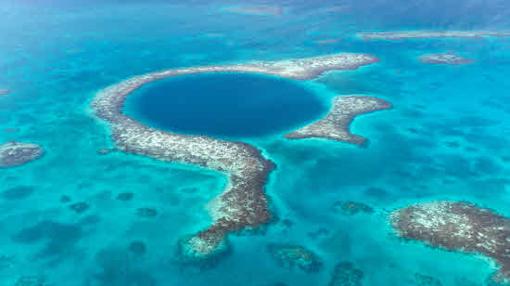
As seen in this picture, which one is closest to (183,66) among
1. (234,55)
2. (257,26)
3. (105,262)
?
(234,55)

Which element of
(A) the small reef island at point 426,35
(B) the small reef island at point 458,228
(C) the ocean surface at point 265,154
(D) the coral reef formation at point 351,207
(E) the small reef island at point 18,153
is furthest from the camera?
(A) the small reef island at point 426,35

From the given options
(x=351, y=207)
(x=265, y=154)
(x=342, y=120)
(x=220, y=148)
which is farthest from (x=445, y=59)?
(x=220, y=148)

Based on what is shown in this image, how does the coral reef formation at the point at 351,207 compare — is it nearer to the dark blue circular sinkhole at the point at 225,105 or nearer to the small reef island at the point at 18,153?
the dark blue circular sinkhole at the point at 225,105

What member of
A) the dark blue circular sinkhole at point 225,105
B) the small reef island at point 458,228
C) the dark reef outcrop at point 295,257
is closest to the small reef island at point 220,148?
the dark blue circular sinkhole at point 225,105

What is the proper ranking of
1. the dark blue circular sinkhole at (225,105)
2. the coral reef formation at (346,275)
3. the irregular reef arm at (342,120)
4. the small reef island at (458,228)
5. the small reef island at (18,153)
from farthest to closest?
the dark blue circular sinkhole at (225,105)
the irregular reef arm at (342,120)
the small reef island at (18,153)
the small reef island at (458,228)
the coral reef formation at (346,275)

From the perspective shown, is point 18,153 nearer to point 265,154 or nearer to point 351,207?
point 265,154

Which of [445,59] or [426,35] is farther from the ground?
[426,35]

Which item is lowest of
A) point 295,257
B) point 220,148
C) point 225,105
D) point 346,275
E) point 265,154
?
point 346,275

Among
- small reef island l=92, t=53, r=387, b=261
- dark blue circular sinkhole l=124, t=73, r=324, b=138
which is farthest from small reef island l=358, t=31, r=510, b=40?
dark blue circular sinkhole l=124, t=73, r=324, b=138

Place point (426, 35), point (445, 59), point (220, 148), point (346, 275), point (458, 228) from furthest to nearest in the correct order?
point (426, 35), point (445, 59), point (220, 148), point (458, 228), point (346, 275)
